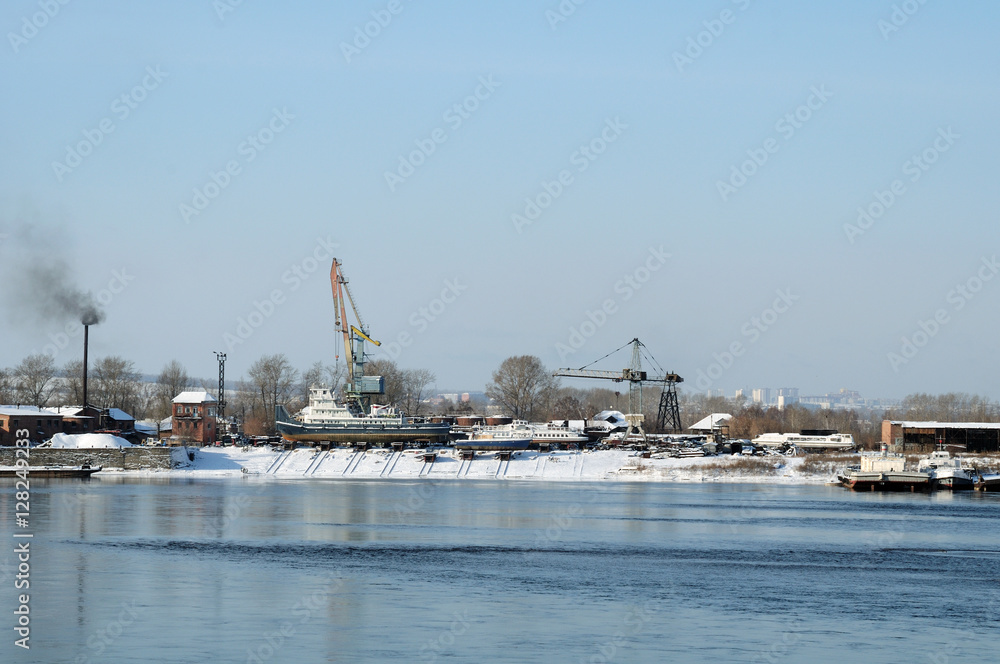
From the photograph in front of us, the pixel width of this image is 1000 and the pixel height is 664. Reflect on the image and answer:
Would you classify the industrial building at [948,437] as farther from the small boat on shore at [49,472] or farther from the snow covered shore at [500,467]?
the small boat on shore at [49,472]

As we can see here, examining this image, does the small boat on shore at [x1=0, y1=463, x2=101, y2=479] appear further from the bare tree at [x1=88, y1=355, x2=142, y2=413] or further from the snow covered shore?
the bare tree at [x1=88, y1=355, x2=142, y2=413]

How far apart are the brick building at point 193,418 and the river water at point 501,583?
49.9m

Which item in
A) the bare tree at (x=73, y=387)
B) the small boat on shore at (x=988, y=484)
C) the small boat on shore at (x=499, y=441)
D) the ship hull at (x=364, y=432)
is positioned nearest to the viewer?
the small boat on shore at (x=988, y=484)

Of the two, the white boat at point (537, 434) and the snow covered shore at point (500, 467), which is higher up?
Result: the white boat at point (537, 434)

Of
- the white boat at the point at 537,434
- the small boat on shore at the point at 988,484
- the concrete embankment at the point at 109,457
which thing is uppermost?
the white boat at the point at 537,434

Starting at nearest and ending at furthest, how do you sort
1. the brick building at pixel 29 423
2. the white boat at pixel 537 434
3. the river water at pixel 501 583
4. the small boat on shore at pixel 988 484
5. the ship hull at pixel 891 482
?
the river water at pixel 501 583 → the ship hull at pixel 891 482 → the small boat on shore at pixel 988 484 → the brick building at pixel 29 423 → the white boat at pixel 537 434

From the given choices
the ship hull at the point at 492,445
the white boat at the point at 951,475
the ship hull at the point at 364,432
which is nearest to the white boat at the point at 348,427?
the ship hull at the point at 364,432

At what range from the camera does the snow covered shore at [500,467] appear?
8125 centimetres

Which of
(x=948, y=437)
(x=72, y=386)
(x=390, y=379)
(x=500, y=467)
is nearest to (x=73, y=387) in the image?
(x=72, y=386)

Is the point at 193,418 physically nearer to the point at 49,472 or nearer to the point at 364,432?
the point at 364,432

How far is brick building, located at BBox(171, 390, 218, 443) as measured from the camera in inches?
4011

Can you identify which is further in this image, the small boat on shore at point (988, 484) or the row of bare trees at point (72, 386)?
the row of bare trees at point (72, 386)

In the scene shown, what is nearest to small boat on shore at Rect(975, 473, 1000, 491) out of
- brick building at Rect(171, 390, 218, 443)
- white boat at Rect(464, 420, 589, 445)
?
white boat at Rect(464, 420, 589, 445)

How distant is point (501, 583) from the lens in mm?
27734
